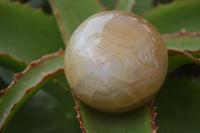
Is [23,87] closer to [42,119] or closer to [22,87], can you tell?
[22,87]

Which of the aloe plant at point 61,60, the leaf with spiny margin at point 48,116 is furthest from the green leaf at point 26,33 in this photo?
the leaf with spiny margin at point 48,116

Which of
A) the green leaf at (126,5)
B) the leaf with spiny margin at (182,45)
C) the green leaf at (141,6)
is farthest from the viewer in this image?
the green leaf at (141,6)

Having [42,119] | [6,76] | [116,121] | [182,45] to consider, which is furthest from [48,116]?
[182,45]

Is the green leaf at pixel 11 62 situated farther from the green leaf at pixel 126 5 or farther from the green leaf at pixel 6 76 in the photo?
the green leaf at pixel 126 5

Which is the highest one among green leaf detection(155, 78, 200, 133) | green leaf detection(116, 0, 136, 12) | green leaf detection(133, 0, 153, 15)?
green leaf detection(116, 0, 136, 12)

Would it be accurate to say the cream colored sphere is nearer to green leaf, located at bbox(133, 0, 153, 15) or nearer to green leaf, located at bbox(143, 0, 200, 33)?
green leaf, located at bbox(143, 0, 200, 33)

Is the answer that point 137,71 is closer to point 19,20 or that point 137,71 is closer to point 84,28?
point 84,28

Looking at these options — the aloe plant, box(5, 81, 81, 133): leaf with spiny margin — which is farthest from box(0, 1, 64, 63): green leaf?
box(5, 81, 81, 133): leaf with spiny margin
